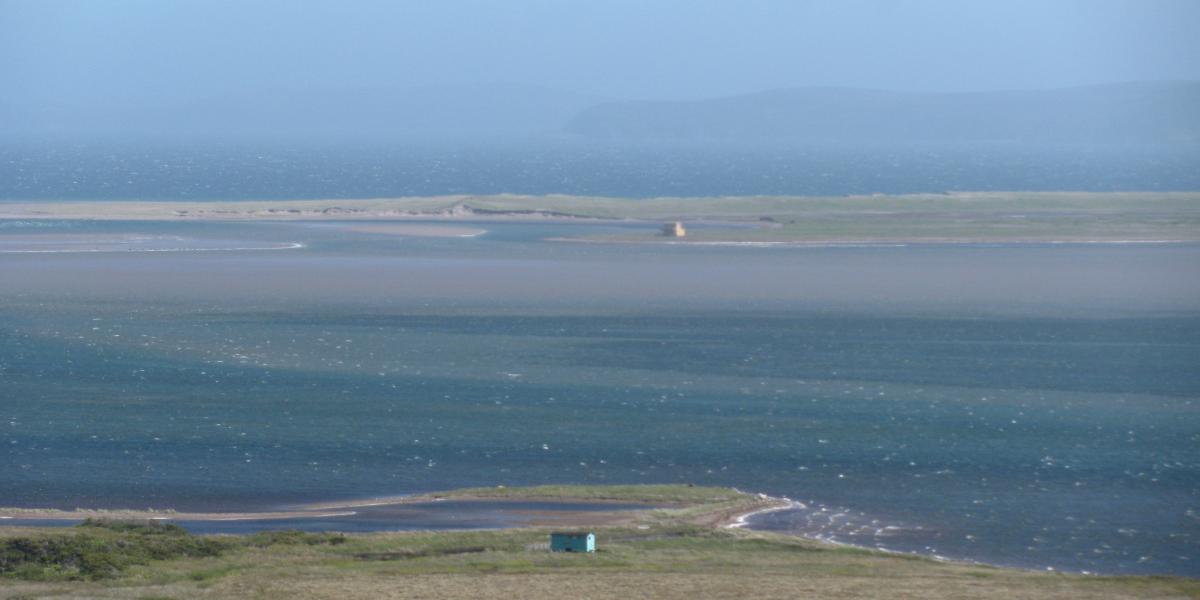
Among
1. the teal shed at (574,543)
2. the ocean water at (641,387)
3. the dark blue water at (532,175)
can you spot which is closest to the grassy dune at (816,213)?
the ocean water at (641,387)

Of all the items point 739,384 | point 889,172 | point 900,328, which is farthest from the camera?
point 889,172

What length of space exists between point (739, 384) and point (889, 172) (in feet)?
369

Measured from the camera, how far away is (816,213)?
7906 cm

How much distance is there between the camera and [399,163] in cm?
15662

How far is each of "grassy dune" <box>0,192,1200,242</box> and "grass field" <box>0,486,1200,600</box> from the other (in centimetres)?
4750

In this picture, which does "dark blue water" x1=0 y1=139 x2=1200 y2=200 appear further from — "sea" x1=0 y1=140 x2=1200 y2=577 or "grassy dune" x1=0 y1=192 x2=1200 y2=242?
Answer: "sea" x1=0 y1=140 x2=1200 y2=577

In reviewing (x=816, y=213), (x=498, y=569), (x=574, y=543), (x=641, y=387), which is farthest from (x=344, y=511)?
(x=816, y=213)

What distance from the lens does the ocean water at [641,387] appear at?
79.5 feet

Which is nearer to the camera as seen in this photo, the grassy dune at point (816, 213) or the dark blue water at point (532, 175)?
the grassy dune at point (816, 213)

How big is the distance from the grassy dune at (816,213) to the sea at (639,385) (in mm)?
8903

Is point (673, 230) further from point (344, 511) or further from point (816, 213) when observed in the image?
point (344, 511)

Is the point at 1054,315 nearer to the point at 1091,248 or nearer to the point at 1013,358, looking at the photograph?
the point at 1013,358

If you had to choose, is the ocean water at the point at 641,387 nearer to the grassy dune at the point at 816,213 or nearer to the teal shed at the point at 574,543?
the teal shed at the point at 574,543

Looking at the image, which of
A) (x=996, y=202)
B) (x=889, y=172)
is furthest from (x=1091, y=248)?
(x=889, y=172)
